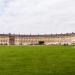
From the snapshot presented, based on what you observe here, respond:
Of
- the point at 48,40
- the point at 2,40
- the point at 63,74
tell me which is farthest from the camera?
Answer: the point at 48,40

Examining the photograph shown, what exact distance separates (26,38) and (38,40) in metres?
9.15

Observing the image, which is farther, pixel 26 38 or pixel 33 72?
pixel 26 38

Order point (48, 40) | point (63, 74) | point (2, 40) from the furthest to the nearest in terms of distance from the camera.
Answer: point (48, 40) < point (2, 40) < point (63, 74)

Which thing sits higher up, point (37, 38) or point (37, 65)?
point (37, 38)

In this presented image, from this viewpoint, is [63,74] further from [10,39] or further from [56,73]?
[10,39]

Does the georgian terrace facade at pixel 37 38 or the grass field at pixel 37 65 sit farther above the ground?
the georgian terrace facade at pixel 37 38

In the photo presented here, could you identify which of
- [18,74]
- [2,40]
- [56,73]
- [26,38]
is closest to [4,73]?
[18,74]

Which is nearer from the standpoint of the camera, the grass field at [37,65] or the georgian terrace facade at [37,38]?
the grass field at [37,65]

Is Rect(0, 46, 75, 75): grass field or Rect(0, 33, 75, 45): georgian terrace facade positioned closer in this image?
Rect(0, 46, 75, 75): grass field

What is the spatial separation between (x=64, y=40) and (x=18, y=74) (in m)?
163

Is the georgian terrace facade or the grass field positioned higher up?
the georgian terrace facade

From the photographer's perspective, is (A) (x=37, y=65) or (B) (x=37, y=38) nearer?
(A) (x=37, y=65)

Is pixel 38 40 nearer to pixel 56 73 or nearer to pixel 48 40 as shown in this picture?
pixel 48 40

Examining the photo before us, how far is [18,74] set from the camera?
14.4 metres
